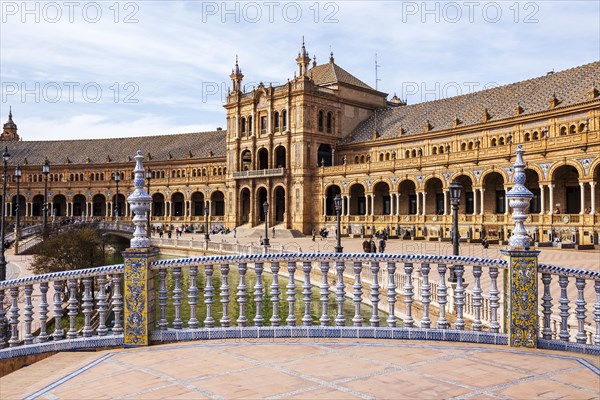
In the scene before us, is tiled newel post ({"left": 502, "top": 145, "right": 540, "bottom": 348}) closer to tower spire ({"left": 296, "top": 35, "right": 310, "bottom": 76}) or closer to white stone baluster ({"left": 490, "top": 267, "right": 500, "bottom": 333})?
white stone baluster ({"left": 490, "top": 267, "right": 500, "bottom": 333})

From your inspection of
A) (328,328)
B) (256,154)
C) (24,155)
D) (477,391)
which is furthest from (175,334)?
(24,155)

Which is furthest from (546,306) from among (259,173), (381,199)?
(259,173)

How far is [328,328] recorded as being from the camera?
22.9 ft

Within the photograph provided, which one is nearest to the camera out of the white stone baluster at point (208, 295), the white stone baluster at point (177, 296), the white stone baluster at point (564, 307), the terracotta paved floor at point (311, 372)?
the terracotta paved floor at point (311, 372)

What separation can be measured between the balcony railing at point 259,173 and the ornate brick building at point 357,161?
0.72 ft

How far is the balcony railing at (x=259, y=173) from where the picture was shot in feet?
187

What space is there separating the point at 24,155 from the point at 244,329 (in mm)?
86159

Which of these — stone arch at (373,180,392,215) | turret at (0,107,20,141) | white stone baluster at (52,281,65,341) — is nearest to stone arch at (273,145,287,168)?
stone arch at (373,180,392,215)

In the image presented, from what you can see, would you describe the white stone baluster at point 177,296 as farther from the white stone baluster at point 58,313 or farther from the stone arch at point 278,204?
the stone arch at point 278,204

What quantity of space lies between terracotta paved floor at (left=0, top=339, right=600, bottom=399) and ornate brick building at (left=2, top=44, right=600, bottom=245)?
30051 mm

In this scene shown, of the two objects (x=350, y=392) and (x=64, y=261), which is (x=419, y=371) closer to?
(x=350, y=392)

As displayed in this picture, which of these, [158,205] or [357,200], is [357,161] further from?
[158,205]

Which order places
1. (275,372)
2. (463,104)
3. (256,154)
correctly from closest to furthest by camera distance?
1. (275,372)
2. (463,104)
3. (256,154)

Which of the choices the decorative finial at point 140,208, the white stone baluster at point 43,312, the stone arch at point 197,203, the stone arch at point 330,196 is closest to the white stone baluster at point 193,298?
the decorative finial at point 140,208
